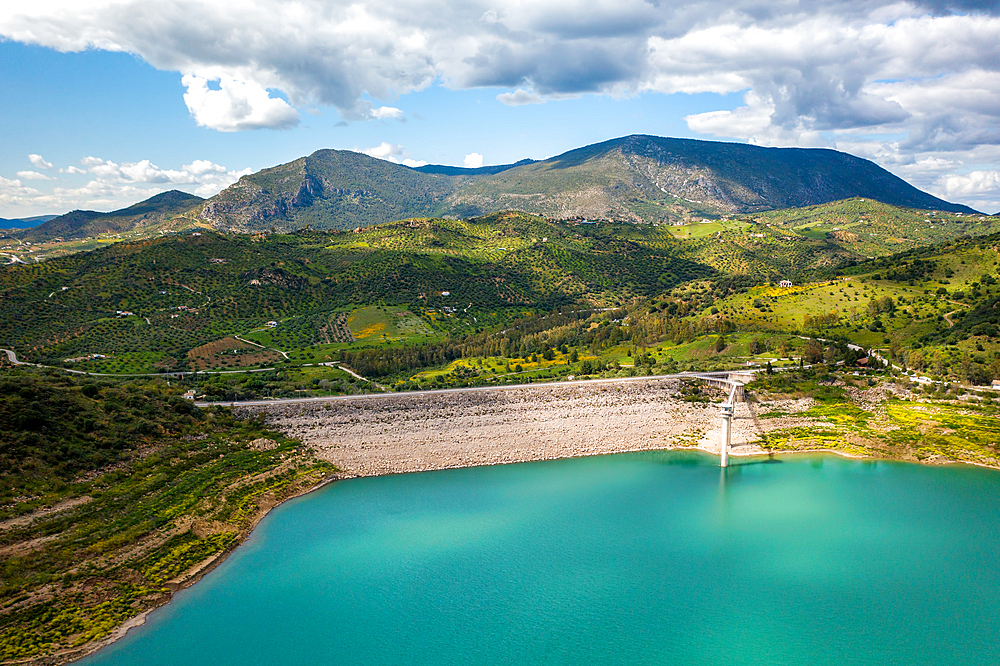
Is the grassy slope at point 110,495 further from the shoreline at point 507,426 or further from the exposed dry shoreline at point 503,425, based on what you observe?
the exposed dry shoreline at point 503,425

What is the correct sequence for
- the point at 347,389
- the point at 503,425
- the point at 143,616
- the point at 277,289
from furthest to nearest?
the point at 277,289
the point at 347,389
the point at 503,425
the point at 143,616

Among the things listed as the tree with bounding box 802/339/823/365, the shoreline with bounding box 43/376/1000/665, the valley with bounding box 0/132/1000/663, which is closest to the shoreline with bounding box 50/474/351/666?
the valley with bounding box 0/132/1000/663

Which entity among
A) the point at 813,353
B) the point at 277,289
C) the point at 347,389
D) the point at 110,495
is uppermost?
the point at 277,289

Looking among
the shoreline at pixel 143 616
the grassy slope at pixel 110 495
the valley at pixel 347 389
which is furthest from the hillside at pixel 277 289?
the shoreline at pixel 143 616

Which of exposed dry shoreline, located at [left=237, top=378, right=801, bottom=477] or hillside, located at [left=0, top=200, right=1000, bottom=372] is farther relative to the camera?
hillside, located at [left=0, top=200, right=1000, bottom=372]

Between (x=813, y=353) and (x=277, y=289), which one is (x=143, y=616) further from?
(x=277, y=289)

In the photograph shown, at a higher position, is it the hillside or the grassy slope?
the hillside

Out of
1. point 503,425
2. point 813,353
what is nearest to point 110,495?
point 503,425

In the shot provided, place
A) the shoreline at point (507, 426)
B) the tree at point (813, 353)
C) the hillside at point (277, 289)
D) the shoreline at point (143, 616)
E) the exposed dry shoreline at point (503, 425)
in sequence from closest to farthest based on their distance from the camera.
Answer: the shoreline at point (143, 616), the shoreline at point (507, 426), the exposed dry shoreline at point (503, 425), the tree at point (813, 353), the hillside at point (277, 289)

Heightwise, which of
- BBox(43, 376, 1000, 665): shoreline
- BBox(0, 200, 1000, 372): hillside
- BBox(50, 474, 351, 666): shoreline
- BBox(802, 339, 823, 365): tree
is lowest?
BBox(50, 474, 351, 666): shoreline

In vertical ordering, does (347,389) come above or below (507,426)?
above

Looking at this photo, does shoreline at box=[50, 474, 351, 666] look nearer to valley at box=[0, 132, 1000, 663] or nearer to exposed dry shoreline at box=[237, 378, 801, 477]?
valley at box=[0, 132, 1000, 663]

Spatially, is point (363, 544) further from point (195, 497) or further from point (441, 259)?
point (441, 259)
